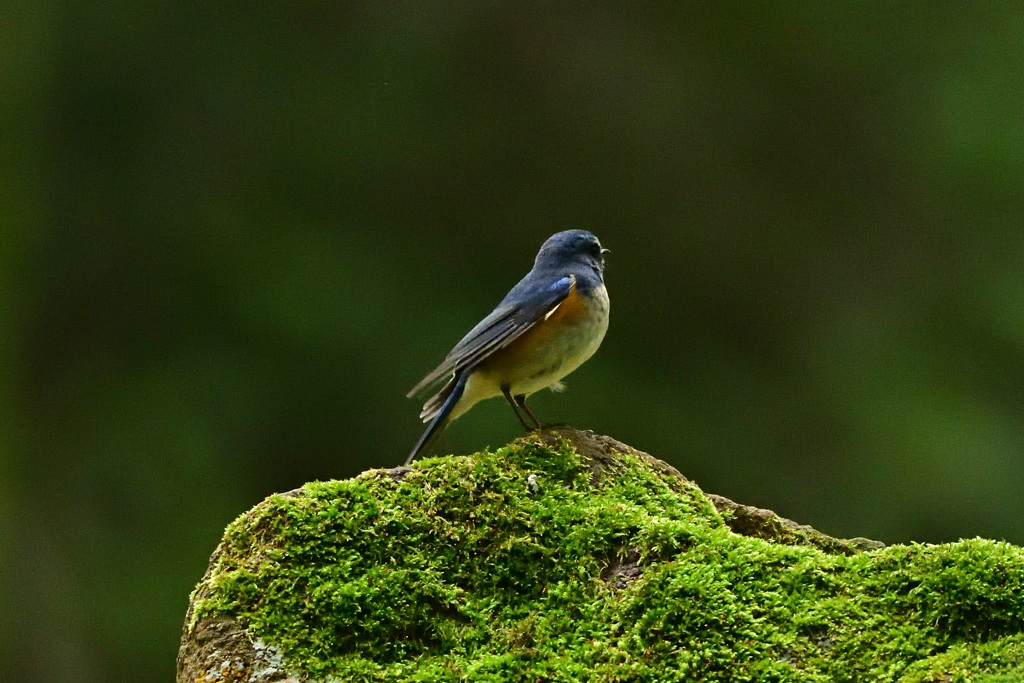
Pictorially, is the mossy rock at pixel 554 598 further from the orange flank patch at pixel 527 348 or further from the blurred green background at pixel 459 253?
the blurred green background at pixel 459 253

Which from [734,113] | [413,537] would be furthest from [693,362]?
[413,537]

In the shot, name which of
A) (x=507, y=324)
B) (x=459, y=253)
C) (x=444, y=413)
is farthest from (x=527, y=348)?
(x=459, y=253)

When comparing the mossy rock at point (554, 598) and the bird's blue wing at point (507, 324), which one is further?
the bird's blue wing at point (507, 324)

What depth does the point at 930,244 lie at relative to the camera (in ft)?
33.3

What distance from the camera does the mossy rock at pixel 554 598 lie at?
2.78m

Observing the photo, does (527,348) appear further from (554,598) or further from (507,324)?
(554,598)

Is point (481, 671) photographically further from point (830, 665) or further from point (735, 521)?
point (735, 521)

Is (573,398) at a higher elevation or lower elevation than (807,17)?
lower

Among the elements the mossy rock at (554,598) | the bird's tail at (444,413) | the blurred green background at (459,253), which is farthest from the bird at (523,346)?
the blurred green background at (459,253)

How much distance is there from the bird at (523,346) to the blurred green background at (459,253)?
11.7ft

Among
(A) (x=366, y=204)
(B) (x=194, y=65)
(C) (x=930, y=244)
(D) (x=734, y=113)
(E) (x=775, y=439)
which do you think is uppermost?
(B) (x=194, y=65)

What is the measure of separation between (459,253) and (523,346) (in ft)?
16.1

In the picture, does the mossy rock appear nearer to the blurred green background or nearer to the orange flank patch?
the orange flank patch

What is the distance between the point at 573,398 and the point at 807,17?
3.98 m
